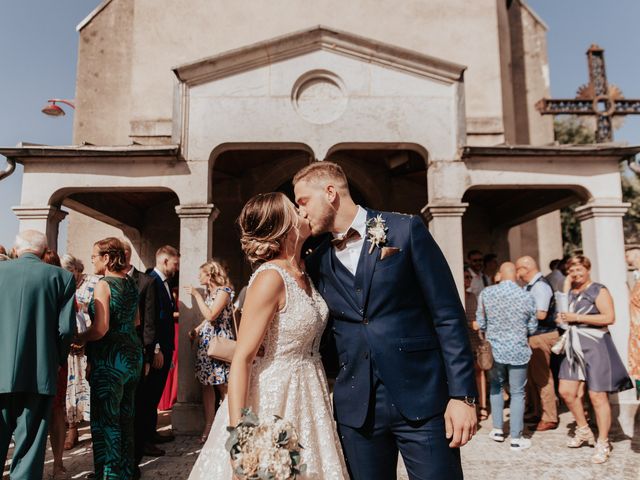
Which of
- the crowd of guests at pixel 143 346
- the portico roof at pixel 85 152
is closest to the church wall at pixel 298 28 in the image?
the portico roof at pixel 85 152

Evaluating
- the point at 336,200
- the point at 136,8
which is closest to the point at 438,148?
the point at 336,200

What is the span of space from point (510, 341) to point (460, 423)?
12.7 feet

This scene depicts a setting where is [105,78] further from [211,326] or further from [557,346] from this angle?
[557,346]

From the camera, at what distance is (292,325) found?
2.31 metres

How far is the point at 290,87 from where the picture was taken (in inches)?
255

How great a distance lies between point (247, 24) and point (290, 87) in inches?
186

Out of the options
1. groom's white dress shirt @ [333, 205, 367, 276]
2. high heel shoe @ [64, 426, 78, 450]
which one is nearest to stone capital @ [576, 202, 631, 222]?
groom's white dress shirt @ [333, 205, 367, 276]

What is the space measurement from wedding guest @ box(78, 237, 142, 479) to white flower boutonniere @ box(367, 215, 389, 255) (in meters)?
2.47

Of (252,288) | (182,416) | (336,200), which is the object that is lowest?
(182,416)

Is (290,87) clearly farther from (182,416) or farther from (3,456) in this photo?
(3,456)

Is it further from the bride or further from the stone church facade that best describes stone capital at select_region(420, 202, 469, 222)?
the bride

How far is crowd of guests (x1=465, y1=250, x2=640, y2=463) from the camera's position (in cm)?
529

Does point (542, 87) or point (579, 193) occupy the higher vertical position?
point (542, 87)

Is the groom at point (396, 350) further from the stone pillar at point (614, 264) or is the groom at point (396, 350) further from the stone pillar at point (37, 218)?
the stone pillar at point (614, 264)
